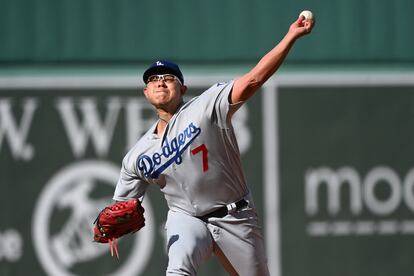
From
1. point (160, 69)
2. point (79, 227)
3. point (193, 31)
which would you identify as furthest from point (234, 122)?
point (160, 69)

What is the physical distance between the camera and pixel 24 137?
7.11m

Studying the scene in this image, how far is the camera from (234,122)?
Answer: 23.4 ft

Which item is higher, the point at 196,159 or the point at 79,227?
the point at 196,159

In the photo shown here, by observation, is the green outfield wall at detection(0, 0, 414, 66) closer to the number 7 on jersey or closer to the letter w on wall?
the letter w on wall

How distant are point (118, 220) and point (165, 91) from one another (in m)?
0.74

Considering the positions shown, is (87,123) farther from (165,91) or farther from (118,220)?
(165,91)

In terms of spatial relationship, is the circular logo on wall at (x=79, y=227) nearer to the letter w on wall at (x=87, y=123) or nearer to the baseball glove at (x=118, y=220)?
the letter w on wall at (x=87, y=123)

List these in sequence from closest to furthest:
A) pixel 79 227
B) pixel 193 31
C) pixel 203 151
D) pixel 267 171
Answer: pixel 203 151 < pixel 79 227 < pixel 267 171 < pixel 193 31

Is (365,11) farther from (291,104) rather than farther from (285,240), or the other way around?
(285,240)

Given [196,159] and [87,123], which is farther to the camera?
[87,123]

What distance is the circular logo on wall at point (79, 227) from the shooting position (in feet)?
23.2

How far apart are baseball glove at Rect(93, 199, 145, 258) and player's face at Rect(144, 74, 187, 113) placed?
1.79ft

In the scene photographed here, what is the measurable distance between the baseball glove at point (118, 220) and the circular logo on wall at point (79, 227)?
220 cm

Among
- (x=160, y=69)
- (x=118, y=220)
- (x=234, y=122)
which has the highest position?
(x=160, y=69)
